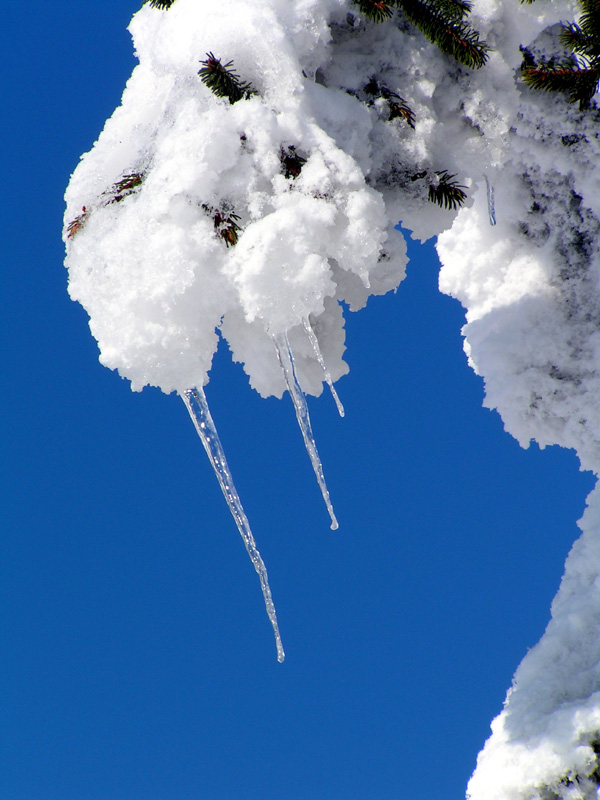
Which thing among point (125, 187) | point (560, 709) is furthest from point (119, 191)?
point (560, 709)

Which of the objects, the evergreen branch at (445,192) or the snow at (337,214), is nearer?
the snow at (337,214)

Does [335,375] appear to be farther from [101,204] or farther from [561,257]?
[561,257]

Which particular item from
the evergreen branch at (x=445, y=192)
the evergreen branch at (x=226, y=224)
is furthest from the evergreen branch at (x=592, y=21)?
the evergreen branch at (x=226, y=224)

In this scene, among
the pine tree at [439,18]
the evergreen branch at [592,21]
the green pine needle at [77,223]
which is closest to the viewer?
the evergreen branch at [592,21]

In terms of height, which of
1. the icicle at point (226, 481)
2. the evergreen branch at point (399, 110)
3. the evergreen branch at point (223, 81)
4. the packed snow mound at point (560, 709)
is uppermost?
the evergreen branch at point (223, 81)

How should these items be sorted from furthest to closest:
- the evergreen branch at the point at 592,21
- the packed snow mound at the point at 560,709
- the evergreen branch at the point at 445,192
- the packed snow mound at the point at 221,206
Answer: the packed snow mound at the point at 560,709
the evergreen branch at the point at 445,192
the evergreen branch at the point at 592,21
the packed snow mound at the point at 221,206

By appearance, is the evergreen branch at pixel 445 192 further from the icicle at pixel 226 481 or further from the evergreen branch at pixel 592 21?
the icicle at pixel 226 481
